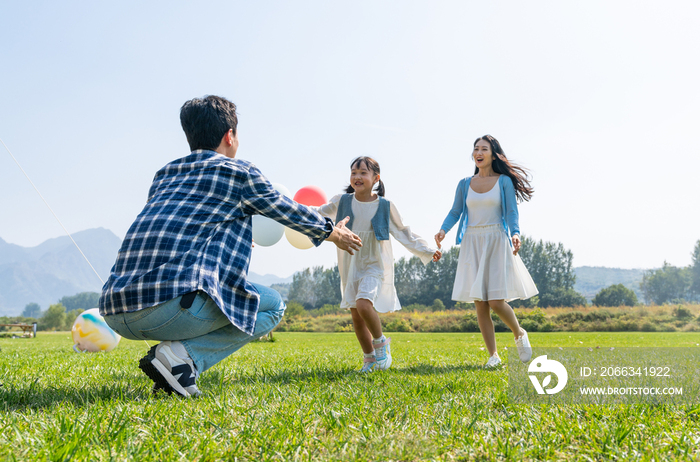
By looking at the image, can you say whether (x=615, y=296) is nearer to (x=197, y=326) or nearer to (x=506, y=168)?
(x=506, y=168)

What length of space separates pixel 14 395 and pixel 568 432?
8.61 feet

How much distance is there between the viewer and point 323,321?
31000mm

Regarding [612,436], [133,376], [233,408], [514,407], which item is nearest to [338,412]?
[233,408]

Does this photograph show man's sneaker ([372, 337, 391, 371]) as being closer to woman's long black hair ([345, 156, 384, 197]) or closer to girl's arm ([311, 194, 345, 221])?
girl's arm ([311, 194, 345, 221])

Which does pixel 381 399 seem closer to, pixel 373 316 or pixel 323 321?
pixel 373 316

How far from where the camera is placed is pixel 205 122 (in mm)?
2736

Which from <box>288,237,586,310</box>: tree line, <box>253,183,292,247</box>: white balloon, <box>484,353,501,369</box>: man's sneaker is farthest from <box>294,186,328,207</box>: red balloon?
<box>288,237,586,310</box>: tree line

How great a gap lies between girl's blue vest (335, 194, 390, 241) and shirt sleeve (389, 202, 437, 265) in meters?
0.11

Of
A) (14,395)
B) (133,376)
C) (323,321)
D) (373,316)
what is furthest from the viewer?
(323,321)

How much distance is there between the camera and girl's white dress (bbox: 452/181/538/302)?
4.47m

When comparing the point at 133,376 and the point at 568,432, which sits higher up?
the point at 568,432

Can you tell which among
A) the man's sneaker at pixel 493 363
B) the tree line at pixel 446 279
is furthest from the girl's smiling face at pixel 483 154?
the tree line at pixel 446 279

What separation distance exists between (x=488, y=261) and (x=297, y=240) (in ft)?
7.74

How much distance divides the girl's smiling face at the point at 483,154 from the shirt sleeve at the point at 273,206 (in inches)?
106
